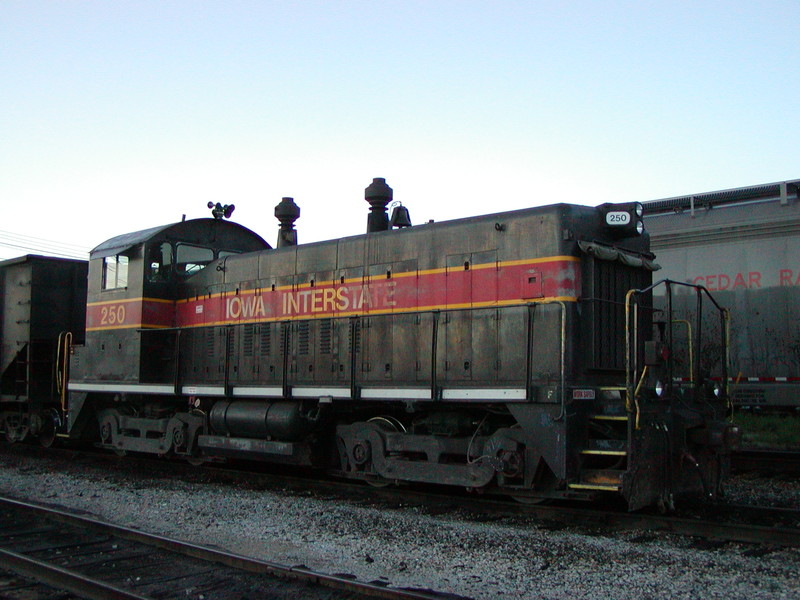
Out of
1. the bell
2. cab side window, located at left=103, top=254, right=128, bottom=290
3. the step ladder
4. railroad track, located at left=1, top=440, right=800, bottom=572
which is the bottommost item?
railroad track, located at left=1, top=440, right=800, bottom=572

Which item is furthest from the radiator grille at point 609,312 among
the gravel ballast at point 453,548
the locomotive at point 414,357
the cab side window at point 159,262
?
the cab side window at point 159,262

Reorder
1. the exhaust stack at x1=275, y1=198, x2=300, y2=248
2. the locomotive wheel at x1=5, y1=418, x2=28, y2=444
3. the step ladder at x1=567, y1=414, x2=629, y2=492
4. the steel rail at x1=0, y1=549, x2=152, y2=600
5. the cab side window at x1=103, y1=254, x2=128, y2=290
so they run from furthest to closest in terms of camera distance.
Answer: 1. the locomotive wheel at x1=5, y1=418, x2=28, y2=444
2. the exhaust stack at x1=275, y1=198, x2=300, y2=248
3. the cab side window at x1=103, y1=254, x2=128, y2=290
4. the step ladder at x1=567, y1=414, x2=629, y2=492
5. the steel rail at x1=0, y1=549, x2=152, y2=600

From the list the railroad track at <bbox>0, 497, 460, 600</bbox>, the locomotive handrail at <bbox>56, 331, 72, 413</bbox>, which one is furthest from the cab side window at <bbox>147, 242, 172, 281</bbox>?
the railroad track at <bbox>0, 497, 460, 600</bbox>

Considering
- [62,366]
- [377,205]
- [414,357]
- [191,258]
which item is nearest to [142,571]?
[414,357]

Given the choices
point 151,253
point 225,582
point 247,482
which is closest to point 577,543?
point 225,582

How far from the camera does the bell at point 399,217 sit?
941 cm

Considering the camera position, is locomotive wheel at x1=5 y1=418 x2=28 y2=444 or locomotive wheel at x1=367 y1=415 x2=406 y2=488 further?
locomotive wheel at x1=5 y1=418 x2=28 y2=444

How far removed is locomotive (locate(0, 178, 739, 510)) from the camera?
6.94 metres

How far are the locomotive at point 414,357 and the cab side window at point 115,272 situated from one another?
0.06 meters

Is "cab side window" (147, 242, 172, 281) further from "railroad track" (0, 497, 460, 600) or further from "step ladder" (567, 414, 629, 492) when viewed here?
"step ladder" (567, 414, 629, 492)

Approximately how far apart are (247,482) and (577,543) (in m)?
5.13

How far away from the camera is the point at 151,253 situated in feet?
35.2

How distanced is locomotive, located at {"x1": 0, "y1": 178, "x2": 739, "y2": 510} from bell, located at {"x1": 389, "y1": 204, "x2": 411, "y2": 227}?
30 mm

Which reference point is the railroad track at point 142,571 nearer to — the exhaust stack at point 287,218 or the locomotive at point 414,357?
the locomotive at point 414,357
